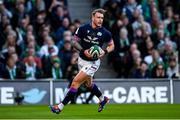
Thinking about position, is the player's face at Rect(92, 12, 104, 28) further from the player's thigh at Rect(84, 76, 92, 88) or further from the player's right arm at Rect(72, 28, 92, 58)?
the player's thigh at Rect(84, 76, 92, 88)

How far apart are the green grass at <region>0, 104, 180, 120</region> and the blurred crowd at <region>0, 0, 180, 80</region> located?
11.2 ft

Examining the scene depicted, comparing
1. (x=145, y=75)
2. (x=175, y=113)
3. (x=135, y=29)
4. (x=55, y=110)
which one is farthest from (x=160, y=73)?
(x=55, y=110)

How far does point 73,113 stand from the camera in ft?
61.6

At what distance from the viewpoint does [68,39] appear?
25094 mm

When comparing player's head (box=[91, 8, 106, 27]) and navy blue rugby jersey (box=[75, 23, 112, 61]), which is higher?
player's head (box=[91, 8, 106, 27])

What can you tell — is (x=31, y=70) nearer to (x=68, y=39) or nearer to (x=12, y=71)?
(x=12, y=71)

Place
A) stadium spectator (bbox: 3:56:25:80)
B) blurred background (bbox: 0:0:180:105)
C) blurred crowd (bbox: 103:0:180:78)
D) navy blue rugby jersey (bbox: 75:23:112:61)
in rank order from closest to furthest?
navy blue rugby jersey (bbox: 75:23:112:61)
stadium spectator (bbox: 3:56:25:80)
blurred background (bbox: 0:0:180:105)
blurred crowd (bbox: 103:0:180:78)

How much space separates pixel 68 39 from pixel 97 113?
6.61 meters

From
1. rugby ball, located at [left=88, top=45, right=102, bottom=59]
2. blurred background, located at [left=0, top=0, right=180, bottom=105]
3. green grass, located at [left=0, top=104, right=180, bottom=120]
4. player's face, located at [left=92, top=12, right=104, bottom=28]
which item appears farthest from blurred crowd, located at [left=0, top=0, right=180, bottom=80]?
rugby ball, located at [left=88, top=45, right=102, bottom=59]

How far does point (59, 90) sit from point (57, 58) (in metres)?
1.17

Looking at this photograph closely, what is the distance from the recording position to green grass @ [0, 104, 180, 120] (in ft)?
57.5

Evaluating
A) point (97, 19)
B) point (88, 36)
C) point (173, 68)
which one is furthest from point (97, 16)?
point (173, 68)

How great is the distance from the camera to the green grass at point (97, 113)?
1754 centimetres

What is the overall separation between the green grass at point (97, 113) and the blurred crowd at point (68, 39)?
342 cm
